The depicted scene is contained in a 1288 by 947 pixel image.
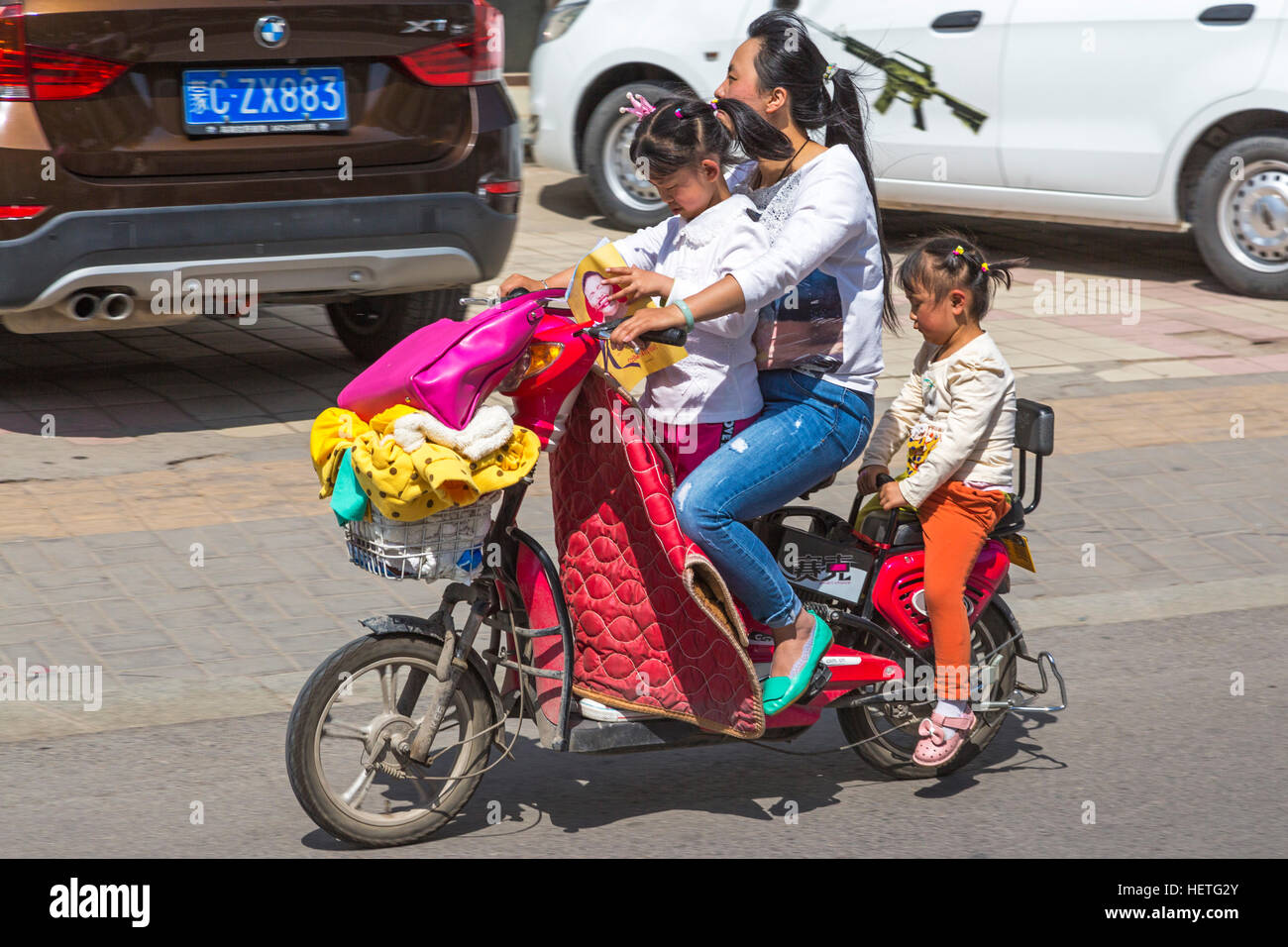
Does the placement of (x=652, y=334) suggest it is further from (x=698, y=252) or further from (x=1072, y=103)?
(x=1072, y=103)

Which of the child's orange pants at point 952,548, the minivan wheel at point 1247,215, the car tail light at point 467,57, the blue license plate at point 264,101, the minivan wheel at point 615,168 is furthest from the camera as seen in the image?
the minivan wheel at point 615,168

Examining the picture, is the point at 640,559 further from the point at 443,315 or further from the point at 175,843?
the point at 443,315

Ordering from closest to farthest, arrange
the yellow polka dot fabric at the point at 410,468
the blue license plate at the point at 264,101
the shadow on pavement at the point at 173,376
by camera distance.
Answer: the yellow polka dot fabric at the point at 410,468 < the blue license plate at the point at 264,101 < the shadow on pavement at the point at 173,376

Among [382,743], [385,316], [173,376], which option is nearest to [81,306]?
[173,376]

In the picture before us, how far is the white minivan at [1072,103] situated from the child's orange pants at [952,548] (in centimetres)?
542

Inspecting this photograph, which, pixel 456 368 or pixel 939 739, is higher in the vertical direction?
pixel 456 368

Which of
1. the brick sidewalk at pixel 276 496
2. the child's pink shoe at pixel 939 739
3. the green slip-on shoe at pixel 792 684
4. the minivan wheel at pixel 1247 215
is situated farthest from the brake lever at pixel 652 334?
the minivan wheel at pixel 1247 215

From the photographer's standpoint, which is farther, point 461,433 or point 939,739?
point 939,739

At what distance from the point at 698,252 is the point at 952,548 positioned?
92 centimetres

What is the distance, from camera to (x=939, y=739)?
409 centimetres

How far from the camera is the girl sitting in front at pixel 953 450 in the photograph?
13.0ft

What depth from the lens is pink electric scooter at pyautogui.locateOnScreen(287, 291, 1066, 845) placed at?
141 inches

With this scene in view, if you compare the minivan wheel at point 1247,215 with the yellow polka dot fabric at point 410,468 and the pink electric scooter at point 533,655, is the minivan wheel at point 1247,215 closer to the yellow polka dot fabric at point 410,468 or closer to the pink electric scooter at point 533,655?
the pink electric scooter at point 533,655

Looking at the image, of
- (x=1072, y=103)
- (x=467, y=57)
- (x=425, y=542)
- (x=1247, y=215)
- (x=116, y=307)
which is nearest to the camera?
(x=425, y=542)
